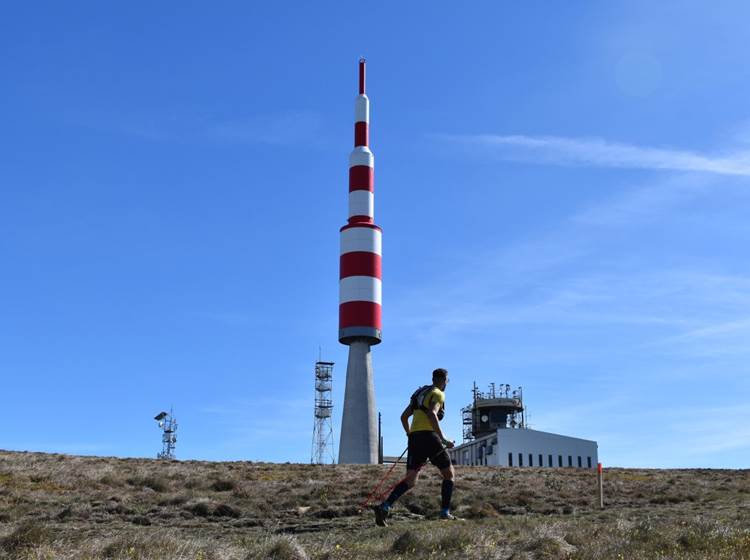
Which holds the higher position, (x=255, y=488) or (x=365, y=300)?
(x=365, y=300)

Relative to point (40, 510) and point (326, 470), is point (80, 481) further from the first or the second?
point (326, 470)

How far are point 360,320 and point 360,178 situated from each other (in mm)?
10103

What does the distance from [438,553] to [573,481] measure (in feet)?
48.6

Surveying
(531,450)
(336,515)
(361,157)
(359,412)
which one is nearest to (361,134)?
(361,157)

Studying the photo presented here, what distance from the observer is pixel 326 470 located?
2584cm

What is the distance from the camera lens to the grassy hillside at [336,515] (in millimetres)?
8805

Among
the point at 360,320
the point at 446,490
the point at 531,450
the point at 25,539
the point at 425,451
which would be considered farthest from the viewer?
the point at 531,450

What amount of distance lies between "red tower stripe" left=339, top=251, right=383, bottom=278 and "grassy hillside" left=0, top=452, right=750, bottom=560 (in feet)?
89.3

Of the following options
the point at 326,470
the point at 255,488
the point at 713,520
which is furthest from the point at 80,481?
the point at 713,520

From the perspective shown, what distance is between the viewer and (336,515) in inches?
594

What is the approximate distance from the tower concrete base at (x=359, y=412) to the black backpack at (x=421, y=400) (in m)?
43.0

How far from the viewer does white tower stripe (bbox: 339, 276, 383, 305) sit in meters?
54.3

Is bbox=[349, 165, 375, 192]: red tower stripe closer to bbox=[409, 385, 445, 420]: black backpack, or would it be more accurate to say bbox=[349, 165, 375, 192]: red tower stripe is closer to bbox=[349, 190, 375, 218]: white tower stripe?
bbox=[349, 190, 375, 218]: white tower stripe

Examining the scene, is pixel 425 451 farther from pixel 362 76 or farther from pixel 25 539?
pixel 362 76
